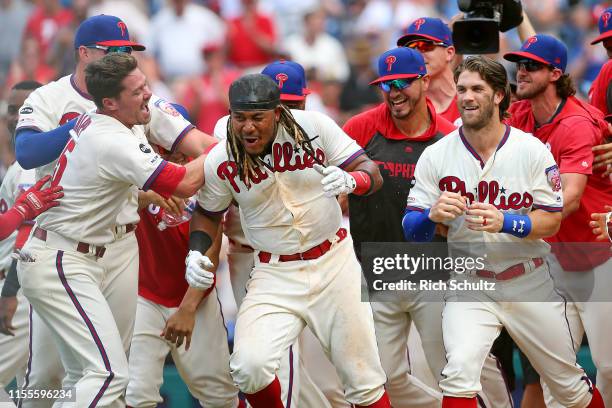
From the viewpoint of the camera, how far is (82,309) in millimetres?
6301

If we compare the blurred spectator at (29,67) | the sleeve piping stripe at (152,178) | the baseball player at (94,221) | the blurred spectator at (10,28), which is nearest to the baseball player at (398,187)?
the baseball player at (94,221)

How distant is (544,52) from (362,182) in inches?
71.0

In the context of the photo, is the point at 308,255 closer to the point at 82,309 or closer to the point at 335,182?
the point at 335,182

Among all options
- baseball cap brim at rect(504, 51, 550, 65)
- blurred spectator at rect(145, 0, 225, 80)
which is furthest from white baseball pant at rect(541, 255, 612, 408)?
blurred spectator at rect(145, 0, 225, 80)

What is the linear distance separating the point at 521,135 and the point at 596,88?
152cm

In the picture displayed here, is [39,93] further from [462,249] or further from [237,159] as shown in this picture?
[462,249]

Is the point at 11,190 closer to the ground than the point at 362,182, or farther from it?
closer to the ground

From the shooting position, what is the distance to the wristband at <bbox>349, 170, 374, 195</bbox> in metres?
6.31

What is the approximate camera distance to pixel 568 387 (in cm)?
656

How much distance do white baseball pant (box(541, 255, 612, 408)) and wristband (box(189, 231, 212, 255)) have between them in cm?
217

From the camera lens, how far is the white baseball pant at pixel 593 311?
279 inches

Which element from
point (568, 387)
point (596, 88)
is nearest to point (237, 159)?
point (568, 387)

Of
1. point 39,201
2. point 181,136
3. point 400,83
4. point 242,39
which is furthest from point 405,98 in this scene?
point 242,39

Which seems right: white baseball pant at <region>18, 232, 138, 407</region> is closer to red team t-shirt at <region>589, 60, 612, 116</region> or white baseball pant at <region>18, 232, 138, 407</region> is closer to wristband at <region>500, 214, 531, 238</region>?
wristband at <region>500, 214, 531, 238</region>
